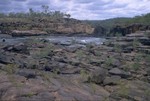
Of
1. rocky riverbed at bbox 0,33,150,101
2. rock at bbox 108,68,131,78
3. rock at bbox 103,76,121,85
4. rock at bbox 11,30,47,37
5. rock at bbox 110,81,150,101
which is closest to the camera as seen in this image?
rocky riverbed at bbox 0,33,150,101

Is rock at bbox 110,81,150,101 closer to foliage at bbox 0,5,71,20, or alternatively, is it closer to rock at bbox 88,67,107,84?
rock at bbox 88,67,107,84

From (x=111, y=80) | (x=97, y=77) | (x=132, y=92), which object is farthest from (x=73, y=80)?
(x=132, y=92)

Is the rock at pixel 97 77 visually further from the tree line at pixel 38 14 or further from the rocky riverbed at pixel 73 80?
the tree line at pixel 38 14

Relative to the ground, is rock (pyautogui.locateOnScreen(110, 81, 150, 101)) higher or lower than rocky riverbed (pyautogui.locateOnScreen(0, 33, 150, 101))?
lower

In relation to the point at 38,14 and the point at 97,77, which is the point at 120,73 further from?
the point at 38,14

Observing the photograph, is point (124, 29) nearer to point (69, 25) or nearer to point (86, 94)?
point (69, 25)

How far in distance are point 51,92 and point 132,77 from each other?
8.41m

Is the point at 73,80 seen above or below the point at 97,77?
below

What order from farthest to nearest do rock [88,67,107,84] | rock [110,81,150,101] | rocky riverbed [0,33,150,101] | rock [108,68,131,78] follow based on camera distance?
rock [108,68,131,78]
rock [88,67,107,84]
rock [110,81,150,101]
rocky riverbed [0,33,150,101]

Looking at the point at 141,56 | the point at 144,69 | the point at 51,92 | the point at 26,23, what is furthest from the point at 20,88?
the point at 26,23

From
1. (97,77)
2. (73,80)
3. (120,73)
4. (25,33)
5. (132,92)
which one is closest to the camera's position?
(132,92)

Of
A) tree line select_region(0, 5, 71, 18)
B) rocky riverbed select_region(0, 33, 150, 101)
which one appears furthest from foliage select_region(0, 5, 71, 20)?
rocky riverbed select_region(0, 33, 150, 101)

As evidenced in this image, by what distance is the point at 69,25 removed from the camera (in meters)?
102

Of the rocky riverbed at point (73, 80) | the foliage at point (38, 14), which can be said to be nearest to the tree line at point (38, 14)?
the foliage at point (38, 14)
